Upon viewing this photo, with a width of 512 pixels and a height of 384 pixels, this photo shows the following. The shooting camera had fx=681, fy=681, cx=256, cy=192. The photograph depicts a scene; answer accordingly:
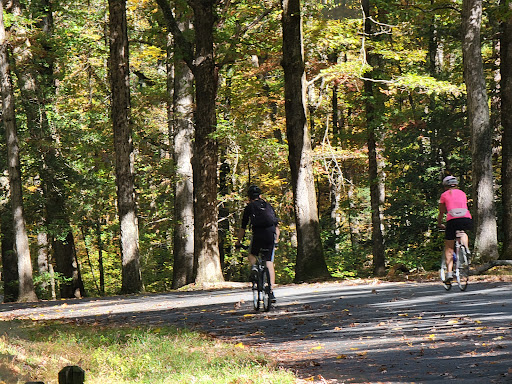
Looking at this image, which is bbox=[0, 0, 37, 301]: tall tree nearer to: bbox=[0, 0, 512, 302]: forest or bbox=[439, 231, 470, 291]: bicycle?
bbox=[0, 0, 512, 302]: forest

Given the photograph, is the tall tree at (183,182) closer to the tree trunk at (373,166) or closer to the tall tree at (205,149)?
the tall tree at (205,149)

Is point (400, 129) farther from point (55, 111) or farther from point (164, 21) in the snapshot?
point (55, 111)

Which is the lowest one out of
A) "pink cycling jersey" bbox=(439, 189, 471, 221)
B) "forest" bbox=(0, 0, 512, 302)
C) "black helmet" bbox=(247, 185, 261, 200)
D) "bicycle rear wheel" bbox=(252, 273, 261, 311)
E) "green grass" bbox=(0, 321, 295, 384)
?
"green grass" bbox=(0, 321, 295, 384)

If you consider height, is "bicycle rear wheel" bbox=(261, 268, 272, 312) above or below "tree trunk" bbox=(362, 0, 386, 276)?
below

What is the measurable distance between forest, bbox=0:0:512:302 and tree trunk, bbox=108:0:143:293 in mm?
46

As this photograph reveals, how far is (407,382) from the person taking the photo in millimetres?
5910

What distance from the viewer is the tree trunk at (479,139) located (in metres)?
18.6

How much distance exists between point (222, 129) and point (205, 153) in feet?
17.8

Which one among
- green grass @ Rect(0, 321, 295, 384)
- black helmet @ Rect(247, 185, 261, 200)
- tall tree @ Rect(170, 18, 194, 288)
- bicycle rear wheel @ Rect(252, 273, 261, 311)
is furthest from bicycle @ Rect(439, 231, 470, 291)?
tall tree @ Rect(170, 18, 194, 288)

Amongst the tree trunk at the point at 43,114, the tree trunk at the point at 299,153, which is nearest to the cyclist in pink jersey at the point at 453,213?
the tree trunk at the point at 299,153

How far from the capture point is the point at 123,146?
2206cm

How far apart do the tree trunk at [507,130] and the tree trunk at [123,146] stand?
1145 centimetres

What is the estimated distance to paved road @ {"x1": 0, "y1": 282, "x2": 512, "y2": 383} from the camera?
6.53 meters

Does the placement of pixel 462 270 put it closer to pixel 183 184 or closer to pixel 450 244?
pixel 450 244
